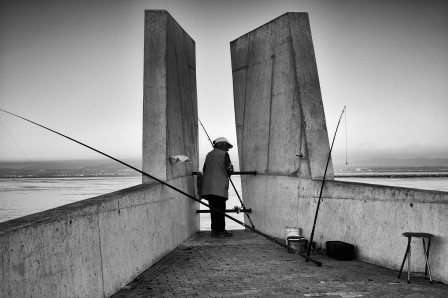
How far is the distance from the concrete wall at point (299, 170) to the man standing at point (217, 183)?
2.73 ft

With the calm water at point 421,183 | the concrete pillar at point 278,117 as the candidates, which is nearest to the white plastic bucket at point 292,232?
the concrete pillar at point 278,117

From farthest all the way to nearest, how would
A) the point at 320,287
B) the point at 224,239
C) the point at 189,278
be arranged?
the point at 224,239, the point at 189,278, the point at 320,287

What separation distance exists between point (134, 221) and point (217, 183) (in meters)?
3.45

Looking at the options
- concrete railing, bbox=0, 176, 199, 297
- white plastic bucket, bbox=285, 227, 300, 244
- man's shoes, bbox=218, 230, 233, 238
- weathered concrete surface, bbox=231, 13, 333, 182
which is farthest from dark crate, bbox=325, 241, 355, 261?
man's shoes, bbox=218, 230, 233, 238

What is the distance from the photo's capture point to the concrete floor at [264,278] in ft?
15.3

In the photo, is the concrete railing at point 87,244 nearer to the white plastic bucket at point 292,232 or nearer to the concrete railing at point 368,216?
the white plastic bucket at point 292,232

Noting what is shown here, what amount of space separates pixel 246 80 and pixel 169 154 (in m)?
3.37

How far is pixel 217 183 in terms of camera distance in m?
8.52

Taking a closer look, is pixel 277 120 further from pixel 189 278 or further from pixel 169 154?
pixel 189 278

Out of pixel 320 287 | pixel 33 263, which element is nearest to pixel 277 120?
pixel 320 287

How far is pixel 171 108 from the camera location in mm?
7426

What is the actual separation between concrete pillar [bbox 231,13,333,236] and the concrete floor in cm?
154

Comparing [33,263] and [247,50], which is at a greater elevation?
[247,50]

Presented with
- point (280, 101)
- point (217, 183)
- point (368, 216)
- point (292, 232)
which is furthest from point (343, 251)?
point (280, 101)
